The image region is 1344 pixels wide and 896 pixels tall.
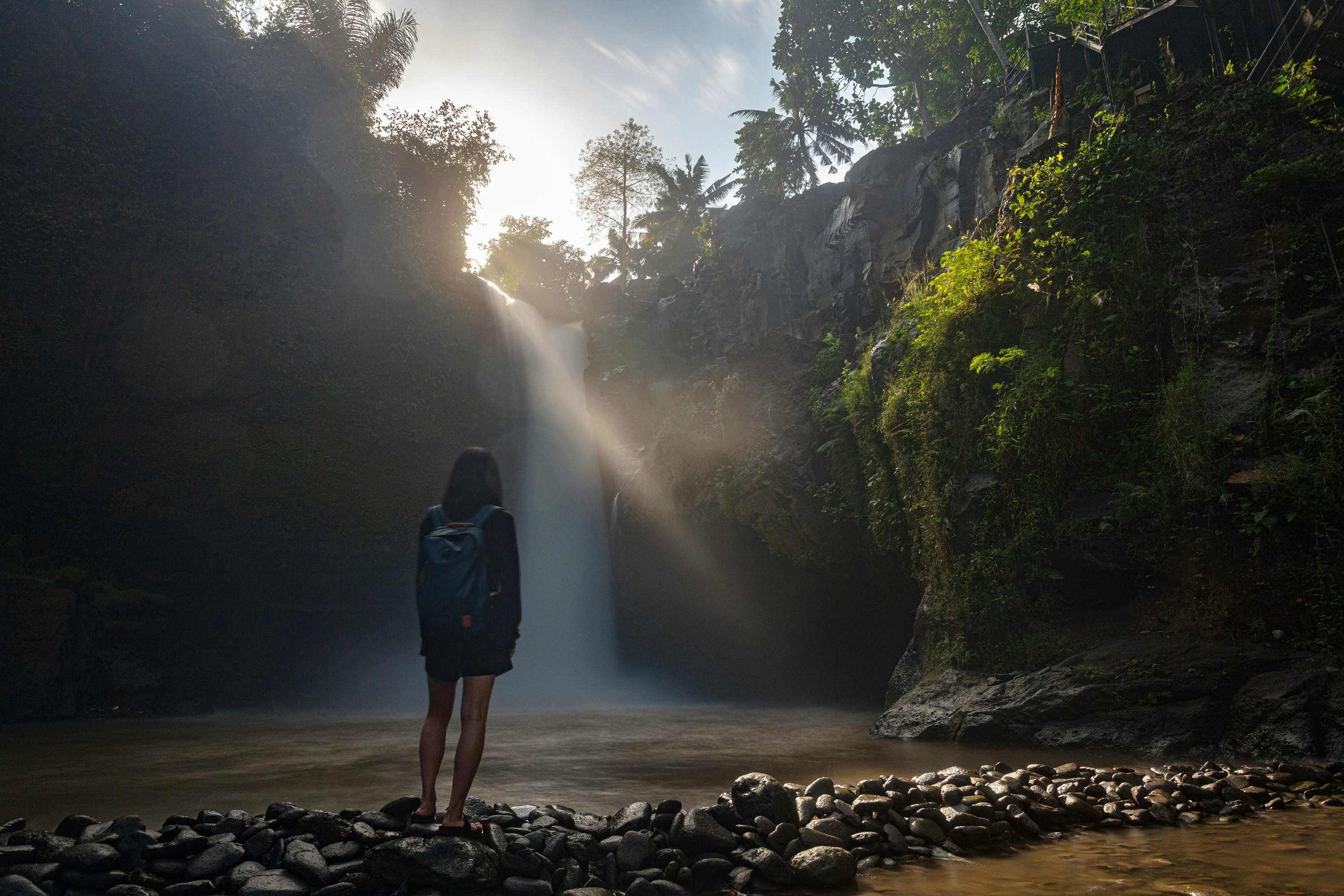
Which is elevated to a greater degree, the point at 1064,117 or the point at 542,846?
the point at 1064,117

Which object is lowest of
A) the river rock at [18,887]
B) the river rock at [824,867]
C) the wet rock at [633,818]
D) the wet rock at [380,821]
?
the river rock at [824,867]

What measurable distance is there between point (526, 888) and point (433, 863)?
13.9 inches

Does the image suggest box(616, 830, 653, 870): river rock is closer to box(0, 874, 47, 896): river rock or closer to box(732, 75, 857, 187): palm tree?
box(0, 874, 47, 896): river rock

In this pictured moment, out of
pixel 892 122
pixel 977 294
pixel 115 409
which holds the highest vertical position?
pixel 892 122

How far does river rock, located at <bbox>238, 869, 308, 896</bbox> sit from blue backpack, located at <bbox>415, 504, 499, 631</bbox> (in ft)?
3.33

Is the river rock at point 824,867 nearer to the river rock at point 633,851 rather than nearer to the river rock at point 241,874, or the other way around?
the river rock at point 633,851

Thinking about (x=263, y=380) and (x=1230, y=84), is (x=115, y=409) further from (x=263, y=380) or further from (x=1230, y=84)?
(x=1230, y=84)

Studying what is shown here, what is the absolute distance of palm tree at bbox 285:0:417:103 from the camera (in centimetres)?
1703

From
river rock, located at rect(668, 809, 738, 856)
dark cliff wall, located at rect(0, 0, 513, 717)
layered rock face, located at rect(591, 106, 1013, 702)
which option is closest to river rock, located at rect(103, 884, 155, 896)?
river rock, located at rect(668, 809, 738, 856)

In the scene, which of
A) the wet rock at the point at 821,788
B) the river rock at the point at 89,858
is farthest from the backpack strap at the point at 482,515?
the wet rock at the point at 821,788

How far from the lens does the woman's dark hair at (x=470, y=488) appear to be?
3422mm

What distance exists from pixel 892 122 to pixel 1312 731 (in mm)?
32279

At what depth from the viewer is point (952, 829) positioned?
337 centimetres

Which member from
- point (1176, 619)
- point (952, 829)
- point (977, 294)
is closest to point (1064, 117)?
point (977, 294)
